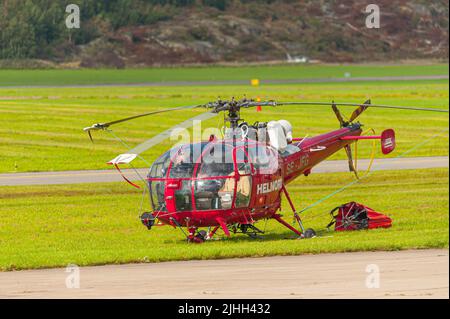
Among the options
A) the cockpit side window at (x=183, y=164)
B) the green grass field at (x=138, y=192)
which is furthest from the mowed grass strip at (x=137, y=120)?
the cockpit side window at (x=183, y=164)

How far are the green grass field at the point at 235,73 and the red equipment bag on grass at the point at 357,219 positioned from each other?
57.0m

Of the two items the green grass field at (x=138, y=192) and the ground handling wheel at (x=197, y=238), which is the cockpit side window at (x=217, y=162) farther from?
the ground handling wheel at (x=197, y=238)

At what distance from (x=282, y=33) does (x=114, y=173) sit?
91.2 metres

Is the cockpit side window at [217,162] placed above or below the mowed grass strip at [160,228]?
above

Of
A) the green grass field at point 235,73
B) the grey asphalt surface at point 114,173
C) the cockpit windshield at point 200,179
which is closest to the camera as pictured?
the cockpit windshield at point 200,179

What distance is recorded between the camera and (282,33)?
124188mm

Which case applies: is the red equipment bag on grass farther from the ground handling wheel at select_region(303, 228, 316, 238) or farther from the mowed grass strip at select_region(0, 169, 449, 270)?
the ground handling wheel at select_region(303, 228, 316, 238)

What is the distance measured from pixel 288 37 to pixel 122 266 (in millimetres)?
109346

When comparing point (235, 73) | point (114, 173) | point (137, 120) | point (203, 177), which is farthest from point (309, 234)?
point (235, 73)

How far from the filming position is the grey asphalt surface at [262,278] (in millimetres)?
13734

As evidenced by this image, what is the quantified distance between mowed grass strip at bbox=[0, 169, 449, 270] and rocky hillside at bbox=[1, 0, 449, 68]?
232 feet

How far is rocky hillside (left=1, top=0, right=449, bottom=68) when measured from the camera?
112 metres

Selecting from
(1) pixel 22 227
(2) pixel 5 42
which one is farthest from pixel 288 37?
(1) pixel 22 227

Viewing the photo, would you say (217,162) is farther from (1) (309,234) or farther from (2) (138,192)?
(2) (138,192)
